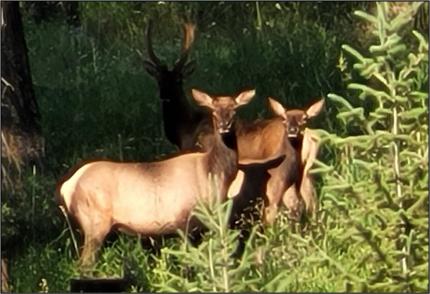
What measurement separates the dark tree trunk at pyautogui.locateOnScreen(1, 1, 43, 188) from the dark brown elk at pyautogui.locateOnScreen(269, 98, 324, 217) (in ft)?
5.28

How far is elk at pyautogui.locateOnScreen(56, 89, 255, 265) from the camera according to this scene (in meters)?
9.28

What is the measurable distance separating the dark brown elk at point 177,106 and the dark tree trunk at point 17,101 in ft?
4.35

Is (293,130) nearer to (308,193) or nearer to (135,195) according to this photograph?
(308,193)

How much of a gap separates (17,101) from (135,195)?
162cm

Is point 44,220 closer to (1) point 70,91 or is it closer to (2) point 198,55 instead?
(1) point 70,91

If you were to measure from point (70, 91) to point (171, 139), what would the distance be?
202 centimetres

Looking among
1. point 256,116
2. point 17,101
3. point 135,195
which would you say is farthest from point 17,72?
point 256,116

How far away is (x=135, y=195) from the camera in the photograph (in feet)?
30.8

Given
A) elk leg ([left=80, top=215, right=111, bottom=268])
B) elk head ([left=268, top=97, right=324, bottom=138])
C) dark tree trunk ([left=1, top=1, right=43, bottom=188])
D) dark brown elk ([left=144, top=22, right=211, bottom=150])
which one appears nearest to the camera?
elk leg ([left=80, top=215, right=111, bottom=268])

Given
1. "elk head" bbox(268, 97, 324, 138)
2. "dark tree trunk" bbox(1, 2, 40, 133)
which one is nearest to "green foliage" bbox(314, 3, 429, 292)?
"elk head" bbox(268, 97, 324, 138)

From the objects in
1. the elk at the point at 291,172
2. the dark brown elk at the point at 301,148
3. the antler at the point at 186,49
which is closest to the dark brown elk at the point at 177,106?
the antler at the point at 186,49

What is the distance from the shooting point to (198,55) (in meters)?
14.8

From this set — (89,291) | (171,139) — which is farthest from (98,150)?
(89,291)

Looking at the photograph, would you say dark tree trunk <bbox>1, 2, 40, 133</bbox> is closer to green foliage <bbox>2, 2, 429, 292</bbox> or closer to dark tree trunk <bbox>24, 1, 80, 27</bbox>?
green foliage <bbox>2, 2, 429, 292</bbox>
